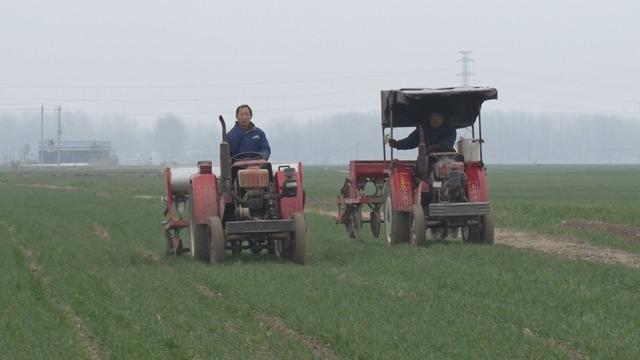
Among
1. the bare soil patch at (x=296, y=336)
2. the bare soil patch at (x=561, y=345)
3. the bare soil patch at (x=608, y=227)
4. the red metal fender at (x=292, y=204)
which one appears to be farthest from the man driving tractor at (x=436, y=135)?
the bare soil patch at (x=561, y=345)

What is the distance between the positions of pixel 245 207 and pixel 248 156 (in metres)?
0.85

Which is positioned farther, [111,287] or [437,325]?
[111,287]

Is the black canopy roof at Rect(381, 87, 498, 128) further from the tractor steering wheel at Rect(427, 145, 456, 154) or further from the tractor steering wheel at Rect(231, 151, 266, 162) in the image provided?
the tractor steering wheel at Rect(231, 151, 266, 162)

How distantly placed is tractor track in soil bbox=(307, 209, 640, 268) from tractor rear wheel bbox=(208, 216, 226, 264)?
202 inches

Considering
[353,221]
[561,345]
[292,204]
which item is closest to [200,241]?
[292,204]

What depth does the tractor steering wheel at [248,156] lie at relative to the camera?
15625mm

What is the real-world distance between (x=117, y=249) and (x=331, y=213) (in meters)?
13.1

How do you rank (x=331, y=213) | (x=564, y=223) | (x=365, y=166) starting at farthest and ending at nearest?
(x=331, y=213), (x=564, y=223), (x=365, y=166)

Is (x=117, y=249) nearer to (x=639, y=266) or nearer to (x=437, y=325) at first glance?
(x=639, y=266)

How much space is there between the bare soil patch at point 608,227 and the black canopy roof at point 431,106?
13.0 feet

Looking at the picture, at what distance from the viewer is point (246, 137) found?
15.7 m

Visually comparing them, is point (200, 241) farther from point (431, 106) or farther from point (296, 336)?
point (296, 336)

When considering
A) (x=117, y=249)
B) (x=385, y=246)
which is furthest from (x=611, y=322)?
(x=117, y=249)

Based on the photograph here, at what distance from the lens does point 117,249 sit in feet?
59.5
